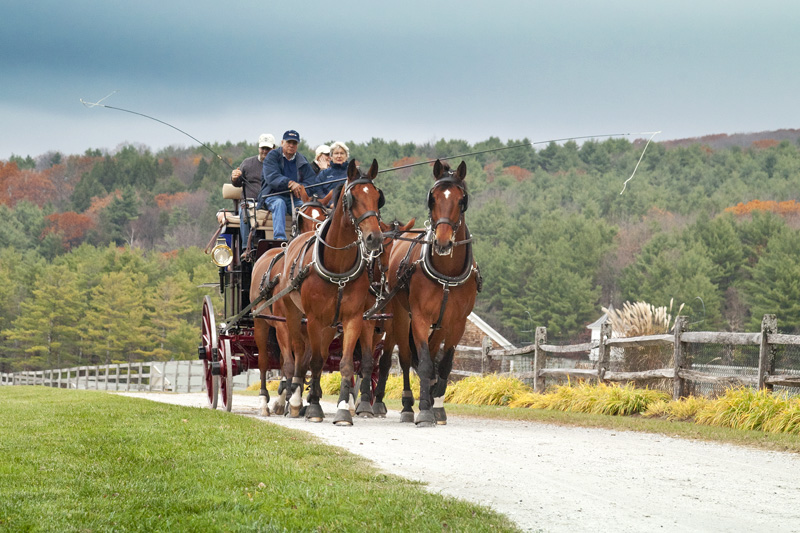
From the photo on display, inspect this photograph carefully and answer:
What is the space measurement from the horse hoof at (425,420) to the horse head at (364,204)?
1.95 m

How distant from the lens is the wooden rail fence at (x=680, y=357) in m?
12.1

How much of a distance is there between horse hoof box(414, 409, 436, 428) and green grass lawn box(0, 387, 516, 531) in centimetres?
204

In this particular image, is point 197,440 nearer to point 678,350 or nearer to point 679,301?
point 678,350

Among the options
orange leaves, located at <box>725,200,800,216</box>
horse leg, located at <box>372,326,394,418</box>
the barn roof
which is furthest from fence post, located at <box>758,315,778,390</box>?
orange leaves, located at <box>725,200,800,216</box>

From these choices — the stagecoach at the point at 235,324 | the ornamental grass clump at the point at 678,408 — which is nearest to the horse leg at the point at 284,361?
the stagecoach at the point at 235,324

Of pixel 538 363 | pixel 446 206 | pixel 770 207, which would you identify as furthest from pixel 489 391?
pixel 770 207

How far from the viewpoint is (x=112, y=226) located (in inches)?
4343

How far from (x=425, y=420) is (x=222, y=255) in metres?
4.55

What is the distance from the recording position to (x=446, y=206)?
9.63 meters

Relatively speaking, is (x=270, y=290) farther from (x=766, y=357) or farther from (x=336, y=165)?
(x=766, y=357)

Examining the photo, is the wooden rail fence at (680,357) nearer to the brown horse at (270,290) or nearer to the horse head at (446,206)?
the horse head at (446,206)

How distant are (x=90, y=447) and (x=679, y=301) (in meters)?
58.7

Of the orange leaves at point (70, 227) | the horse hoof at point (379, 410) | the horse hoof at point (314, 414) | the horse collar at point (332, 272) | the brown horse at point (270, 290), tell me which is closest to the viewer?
the horse collar at point (332, 272)

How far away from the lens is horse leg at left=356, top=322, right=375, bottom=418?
37.6ft
